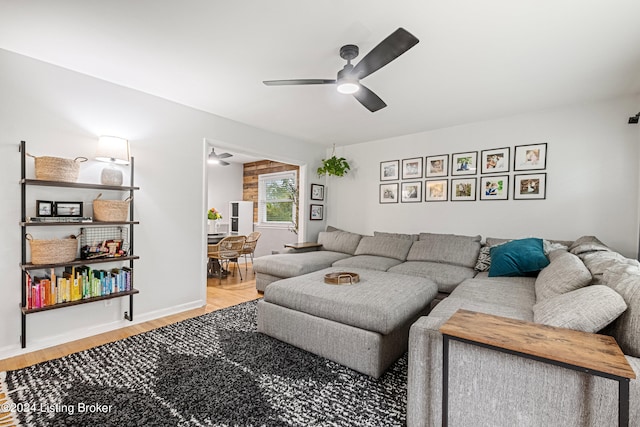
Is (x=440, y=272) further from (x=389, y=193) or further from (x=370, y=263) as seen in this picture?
(x=389, y=193)

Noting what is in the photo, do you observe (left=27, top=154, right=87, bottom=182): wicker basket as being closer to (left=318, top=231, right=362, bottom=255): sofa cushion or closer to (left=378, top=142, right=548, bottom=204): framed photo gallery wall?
(left=318, top=231, right=362, bottom=255): sofa cushion

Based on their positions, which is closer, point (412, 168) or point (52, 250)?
point (52, 250)

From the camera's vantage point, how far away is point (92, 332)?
2.75 metres

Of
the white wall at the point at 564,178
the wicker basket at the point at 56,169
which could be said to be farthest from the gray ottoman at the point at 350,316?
the wicker basket at the point at 56,169

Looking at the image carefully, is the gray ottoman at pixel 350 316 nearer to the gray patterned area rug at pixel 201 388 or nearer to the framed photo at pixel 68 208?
the gray patterned area rug at pixel 201 388

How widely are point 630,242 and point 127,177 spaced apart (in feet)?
17.7

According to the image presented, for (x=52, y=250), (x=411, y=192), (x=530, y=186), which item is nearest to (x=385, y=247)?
(x=411, y=192)

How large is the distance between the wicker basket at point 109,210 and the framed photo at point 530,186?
4545mm

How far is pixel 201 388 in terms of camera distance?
1.87 m

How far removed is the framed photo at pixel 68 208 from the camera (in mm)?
2494

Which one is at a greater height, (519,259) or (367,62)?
(367,62)

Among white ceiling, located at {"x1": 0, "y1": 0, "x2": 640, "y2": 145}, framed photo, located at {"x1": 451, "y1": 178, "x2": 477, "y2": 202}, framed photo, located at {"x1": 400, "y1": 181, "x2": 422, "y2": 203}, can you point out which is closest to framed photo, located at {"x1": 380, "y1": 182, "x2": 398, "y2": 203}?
framed photo, located at {"x1": 400, "y1": 181, "x2": 422, "y2": 203}

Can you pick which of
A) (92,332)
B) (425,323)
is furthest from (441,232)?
(92,332)

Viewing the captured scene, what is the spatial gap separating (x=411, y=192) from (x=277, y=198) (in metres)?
3.32
